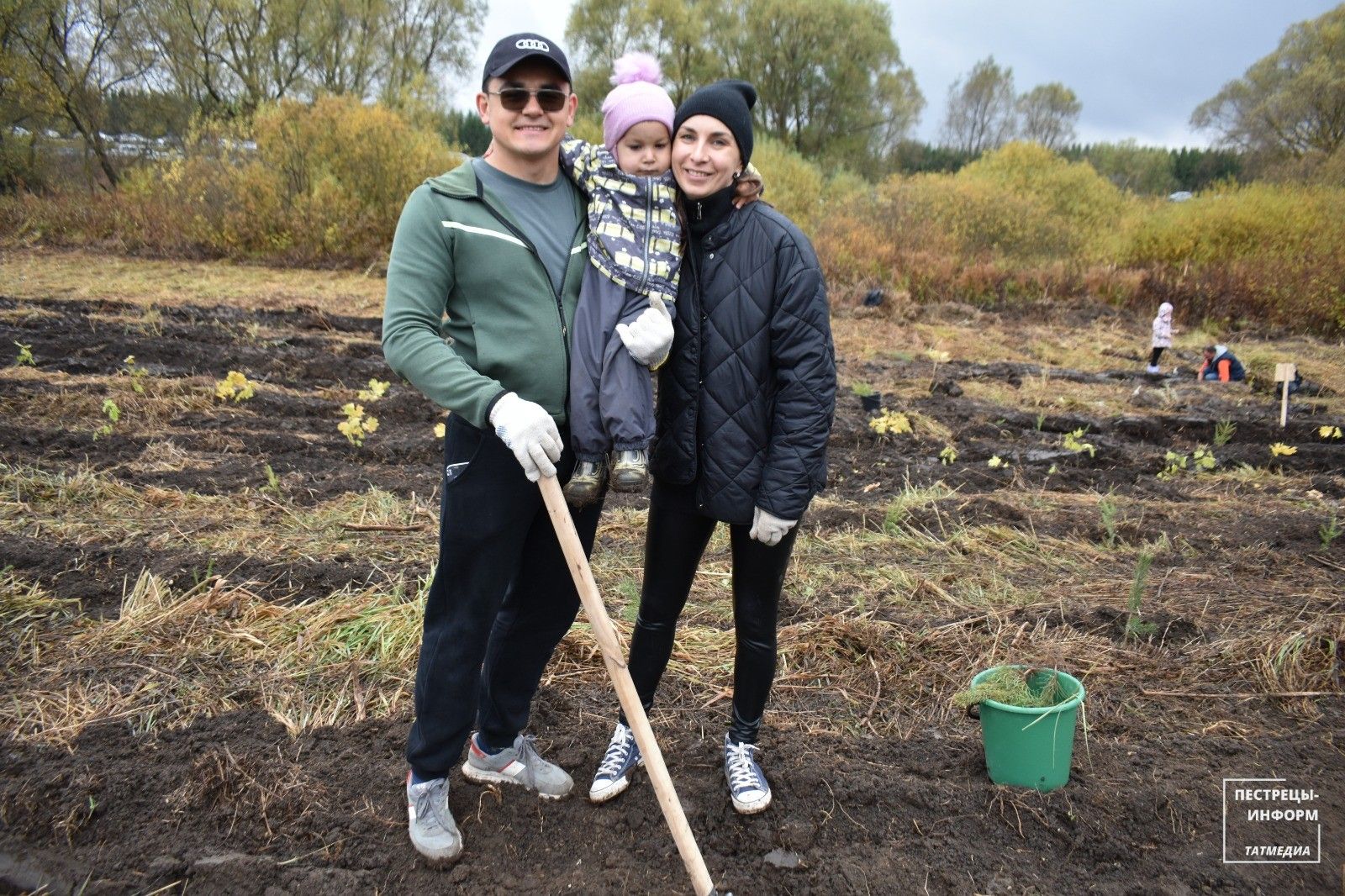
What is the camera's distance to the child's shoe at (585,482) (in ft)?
6.63

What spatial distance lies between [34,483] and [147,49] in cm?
2094

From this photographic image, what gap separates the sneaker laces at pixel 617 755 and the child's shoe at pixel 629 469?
845mm

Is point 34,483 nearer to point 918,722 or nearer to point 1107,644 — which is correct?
point 918,722

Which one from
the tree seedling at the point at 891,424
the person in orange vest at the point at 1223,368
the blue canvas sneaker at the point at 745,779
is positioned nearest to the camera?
the blue canvas sneaker at the point at 745,779

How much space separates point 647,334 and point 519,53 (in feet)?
2.20

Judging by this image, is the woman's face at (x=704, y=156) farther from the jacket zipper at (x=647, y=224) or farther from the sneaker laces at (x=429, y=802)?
the sneaker laces at (x=429, y=802)

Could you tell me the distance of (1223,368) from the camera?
401 inches

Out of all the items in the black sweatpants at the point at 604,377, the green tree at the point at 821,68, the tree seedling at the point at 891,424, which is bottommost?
the tree seedling at the point at 891,424

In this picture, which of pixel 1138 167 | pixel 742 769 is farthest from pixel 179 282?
pixel 1138 167

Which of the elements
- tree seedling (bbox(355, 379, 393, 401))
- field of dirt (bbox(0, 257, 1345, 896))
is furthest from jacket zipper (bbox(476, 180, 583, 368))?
tree seedling (bbox(355, 379, 393, 401))

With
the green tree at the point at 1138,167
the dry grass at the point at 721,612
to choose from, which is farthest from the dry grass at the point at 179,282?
the green tree at the point at 1138,167

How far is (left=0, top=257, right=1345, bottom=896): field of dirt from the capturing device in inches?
88.3

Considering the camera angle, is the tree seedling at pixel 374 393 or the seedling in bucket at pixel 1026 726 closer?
the seedling in bucket at pixel 1026 726

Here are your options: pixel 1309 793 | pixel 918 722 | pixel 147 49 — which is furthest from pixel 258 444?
pixel 147 49
